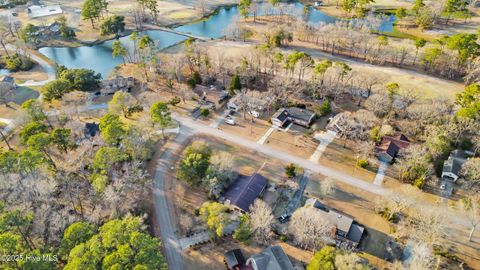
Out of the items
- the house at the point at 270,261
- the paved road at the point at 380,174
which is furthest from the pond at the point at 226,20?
the house at the point at 270,261

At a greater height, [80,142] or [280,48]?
[280,48]

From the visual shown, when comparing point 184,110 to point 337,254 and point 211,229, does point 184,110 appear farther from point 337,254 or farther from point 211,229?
point 337,254

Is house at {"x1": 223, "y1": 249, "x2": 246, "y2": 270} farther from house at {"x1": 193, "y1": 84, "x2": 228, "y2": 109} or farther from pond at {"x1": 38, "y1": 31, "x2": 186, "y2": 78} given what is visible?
pond at {"x1": 38, "y1": 31, "x2": 186, "y2": 78}

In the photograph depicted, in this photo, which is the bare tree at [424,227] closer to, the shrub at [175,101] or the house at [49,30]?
the shrub at [175,101]

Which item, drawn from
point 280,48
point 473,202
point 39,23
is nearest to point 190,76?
point 280,48

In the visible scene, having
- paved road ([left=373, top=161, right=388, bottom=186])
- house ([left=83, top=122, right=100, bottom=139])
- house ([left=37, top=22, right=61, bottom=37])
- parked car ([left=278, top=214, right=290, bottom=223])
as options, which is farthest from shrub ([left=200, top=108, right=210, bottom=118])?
house ([left=37, top=22, right=61, bottom=37])

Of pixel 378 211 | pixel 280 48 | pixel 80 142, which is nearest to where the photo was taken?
pixel 378 211
